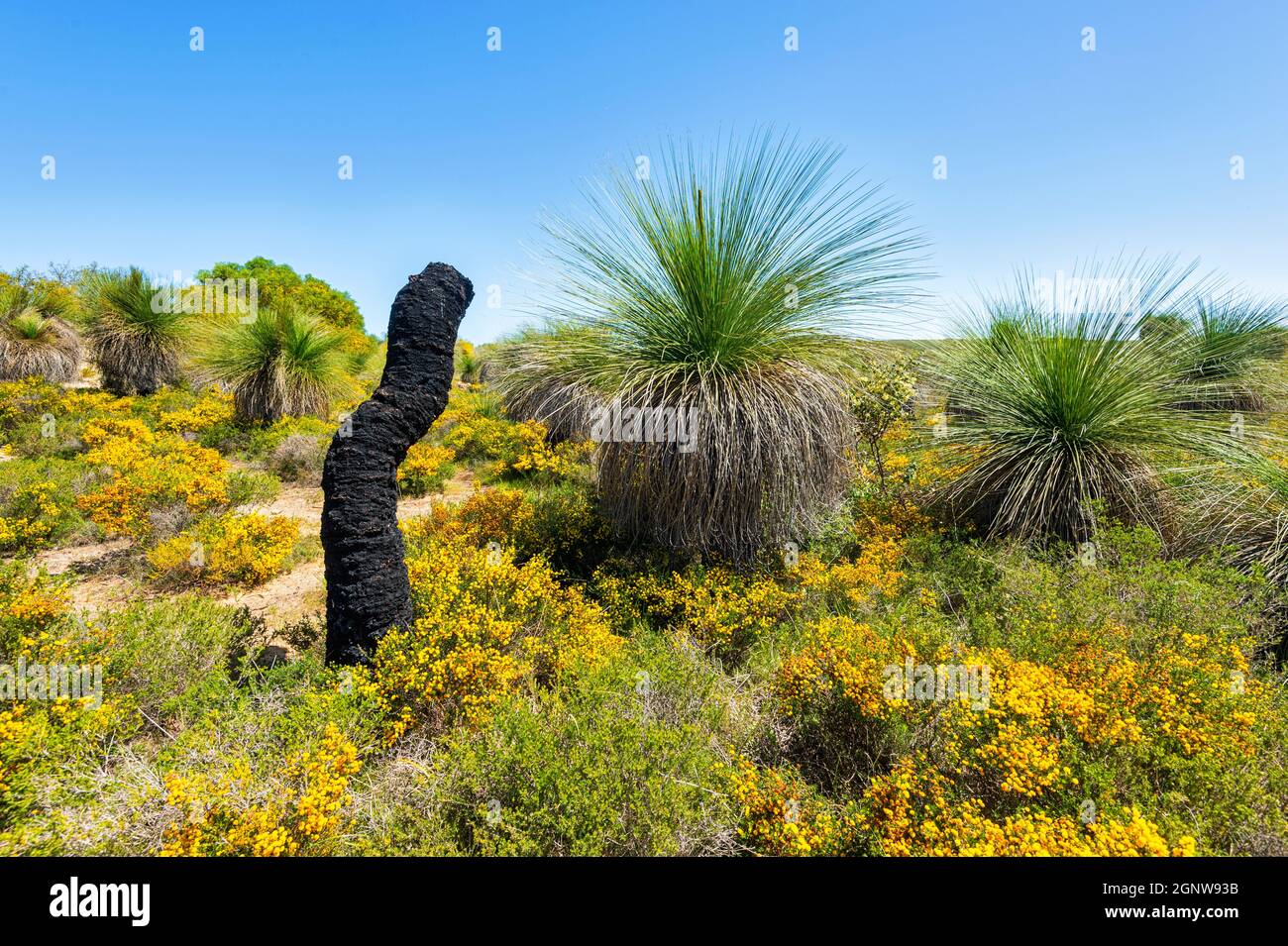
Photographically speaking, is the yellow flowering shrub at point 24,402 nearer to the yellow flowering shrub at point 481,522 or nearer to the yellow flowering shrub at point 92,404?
the yellow flowering shrub at point 92,404

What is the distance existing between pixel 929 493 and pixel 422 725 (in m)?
6.16

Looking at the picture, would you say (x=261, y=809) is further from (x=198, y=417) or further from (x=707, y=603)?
(x=198, y=417)

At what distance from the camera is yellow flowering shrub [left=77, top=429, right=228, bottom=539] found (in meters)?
6.05

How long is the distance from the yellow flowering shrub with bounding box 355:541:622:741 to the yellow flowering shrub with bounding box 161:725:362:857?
1.77 ft

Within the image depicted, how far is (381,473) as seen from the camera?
3434 mm

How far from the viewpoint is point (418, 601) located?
3.84 meters

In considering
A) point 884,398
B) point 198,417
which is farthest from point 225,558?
point 884,398

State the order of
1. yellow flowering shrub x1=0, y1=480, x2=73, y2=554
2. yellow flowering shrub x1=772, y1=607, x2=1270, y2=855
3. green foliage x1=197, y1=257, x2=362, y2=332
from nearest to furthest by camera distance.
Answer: yellow flowering shrub x1=772, y1=607, x2=1270, y2=855 → yellow flowering shrub x1=0, y1=480, x2=73, y2=554 → green foliage x1=197, y1=257, x2=362, y2=332

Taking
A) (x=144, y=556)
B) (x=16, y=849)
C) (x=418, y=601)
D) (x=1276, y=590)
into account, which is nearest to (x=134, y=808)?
(x=16, y=849)

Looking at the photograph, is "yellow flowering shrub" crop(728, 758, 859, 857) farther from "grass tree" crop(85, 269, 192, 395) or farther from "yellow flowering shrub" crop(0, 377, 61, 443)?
"grass tree" crop(85, 269, 192, 395)

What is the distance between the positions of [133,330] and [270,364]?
207 inches

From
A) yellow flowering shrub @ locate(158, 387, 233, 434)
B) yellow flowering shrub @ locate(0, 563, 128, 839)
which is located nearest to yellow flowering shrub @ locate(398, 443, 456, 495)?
yellow flowering shrub @ locate(0, 563, 128, 839)

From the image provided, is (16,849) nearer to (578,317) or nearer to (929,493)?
(578,317)

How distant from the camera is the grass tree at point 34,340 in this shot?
12.4 meters
